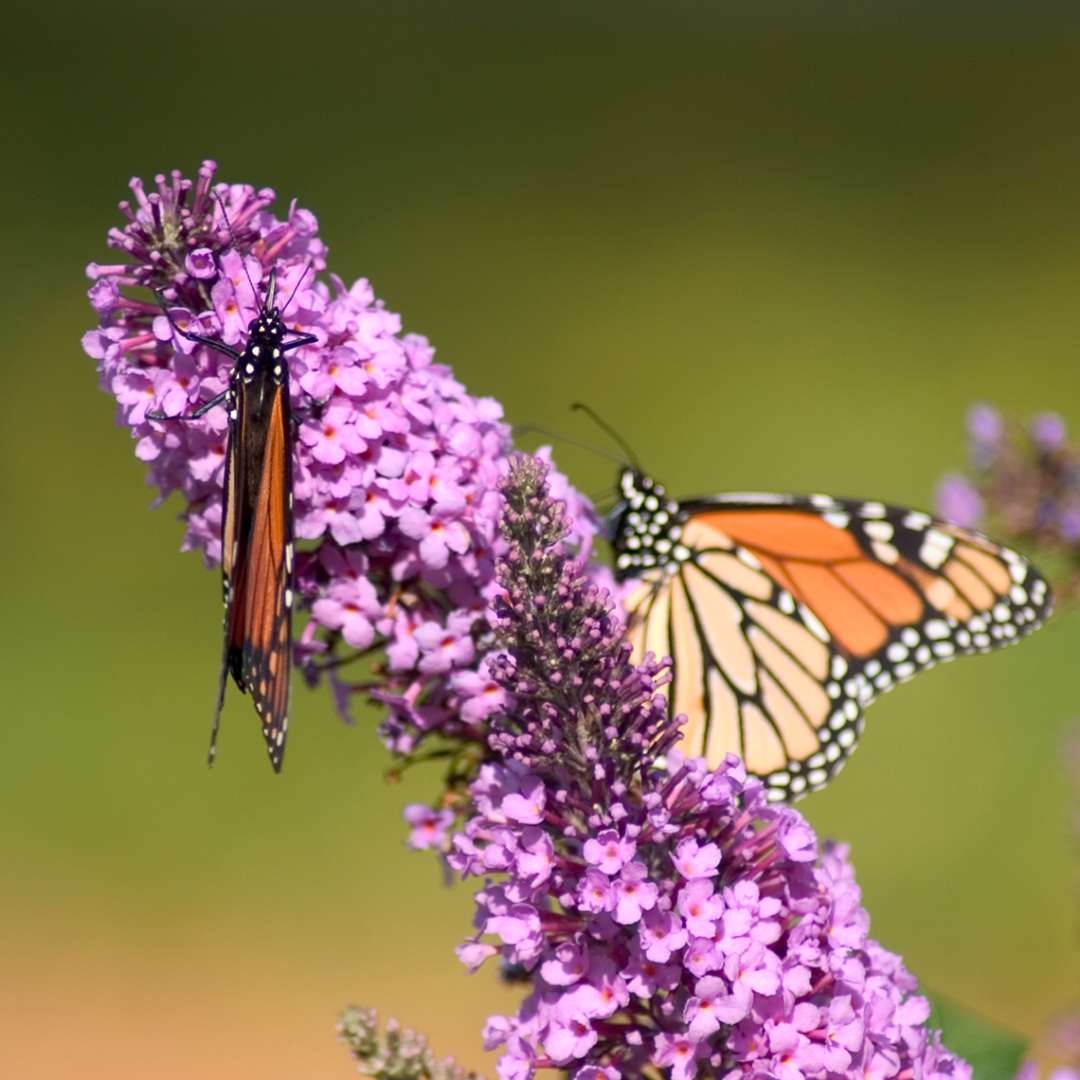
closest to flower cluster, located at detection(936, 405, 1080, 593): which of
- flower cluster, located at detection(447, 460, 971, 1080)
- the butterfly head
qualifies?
the butterfly head

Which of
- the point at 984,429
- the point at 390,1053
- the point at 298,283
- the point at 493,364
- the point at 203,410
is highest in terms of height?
the point at 493,364

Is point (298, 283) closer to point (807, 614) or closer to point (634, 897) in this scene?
point (634, 897)

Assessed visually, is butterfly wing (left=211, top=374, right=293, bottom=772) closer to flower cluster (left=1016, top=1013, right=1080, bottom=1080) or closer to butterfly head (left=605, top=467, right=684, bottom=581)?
butterfly head (left=605, top=467, right=684, bottom=581)

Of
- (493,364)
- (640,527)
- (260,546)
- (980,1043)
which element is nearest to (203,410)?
(260,546)

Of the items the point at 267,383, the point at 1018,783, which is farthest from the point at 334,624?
the point at 1018,783

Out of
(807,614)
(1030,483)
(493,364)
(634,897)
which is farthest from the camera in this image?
(493,364)

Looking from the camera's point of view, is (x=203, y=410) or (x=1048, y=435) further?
(x=1048, y=435)
